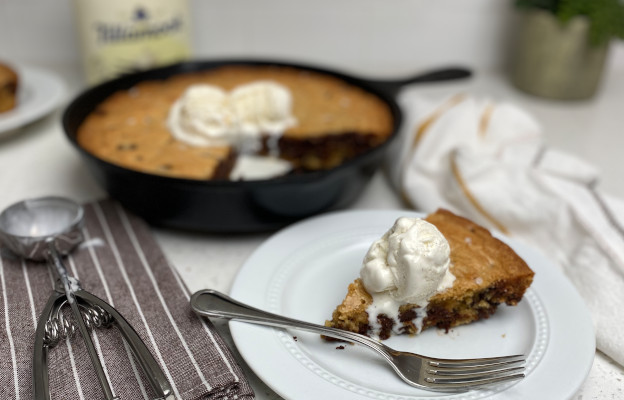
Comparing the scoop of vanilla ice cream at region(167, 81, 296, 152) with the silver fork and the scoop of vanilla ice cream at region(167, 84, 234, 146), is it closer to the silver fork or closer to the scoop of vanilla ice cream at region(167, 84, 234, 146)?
the scoop of vanilla ice cream at region(167, 84, 234, 146)

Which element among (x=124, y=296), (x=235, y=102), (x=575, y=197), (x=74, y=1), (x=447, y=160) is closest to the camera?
(x=124, y=296)

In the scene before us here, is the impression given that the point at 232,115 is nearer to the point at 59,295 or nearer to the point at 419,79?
the point at 419,79

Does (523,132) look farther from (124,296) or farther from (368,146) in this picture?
(124,296)

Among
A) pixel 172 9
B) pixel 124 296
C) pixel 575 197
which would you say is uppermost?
pixel 172 9

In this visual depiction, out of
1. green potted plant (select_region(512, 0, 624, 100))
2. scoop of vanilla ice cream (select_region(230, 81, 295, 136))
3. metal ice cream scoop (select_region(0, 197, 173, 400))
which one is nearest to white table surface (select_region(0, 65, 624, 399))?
green potted plant (select_region(512, 0, 624, 100))

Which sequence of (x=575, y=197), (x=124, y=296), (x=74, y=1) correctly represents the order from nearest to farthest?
(x=124, y=296)
(x=575, y=197)
(x=74, y=1)

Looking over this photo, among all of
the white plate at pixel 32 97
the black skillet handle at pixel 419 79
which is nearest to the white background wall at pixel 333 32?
the white plate at pixel 32 97

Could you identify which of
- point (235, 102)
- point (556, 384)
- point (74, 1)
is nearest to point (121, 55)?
point (74, 1)
